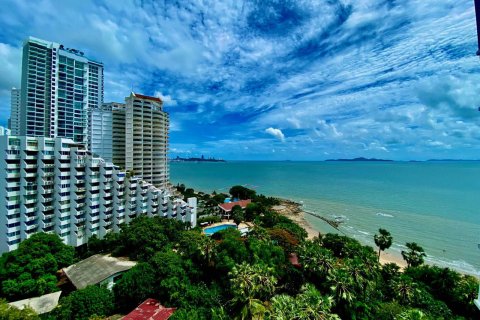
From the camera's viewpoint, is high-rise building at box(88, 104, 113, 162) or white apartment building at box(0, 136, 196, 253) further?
high-rise building at box(88, 104, 113, 162)

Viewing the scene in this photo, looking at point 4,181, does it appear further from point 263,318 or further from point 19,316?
point 263,318

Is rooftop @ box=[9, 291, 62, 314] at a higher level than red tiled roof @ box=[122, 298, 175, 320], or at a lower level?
lower

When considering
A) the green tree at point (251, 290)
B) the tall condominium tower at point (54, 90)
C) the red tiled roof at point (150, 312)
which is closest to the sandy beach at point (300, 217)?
the green tree at point (251, 290)

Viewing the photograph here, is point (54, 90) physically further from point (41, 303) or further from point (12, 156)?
point (41, 303)

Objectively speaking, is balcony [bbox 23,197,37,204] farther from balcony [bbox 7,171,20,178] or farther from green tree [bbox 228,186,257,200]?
green tree [bbox 228,186,257,200]

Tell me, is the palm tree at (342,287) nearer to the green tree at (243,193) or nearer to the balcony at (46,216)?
the balcony at (46,216)

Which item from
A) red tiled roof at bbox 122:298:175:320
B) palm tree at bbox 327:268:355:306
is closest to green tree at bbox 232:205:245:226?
red tiled roof at bbox 122:298:175:320
